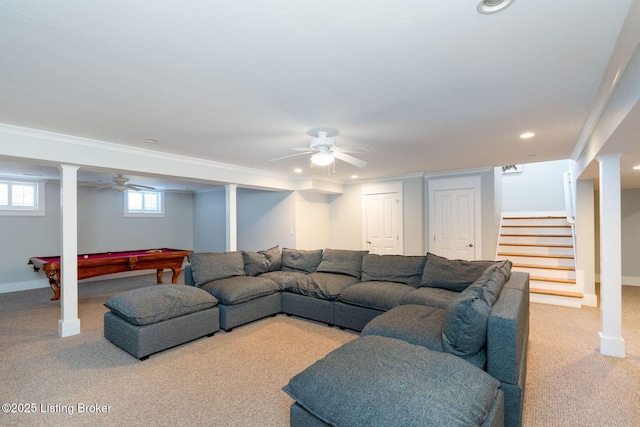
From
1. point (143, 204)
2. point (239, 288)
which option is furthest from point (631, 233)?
point (143, 204)

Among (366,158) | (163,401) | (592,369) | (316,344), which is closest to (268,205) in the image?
(366,158)

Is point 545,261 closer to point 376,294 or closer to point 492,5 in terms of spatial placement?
point 376,294

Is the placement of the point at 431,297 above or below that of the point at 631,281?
above

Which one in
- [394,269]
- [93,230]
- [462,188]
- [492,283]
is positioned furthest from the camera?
[93,230]

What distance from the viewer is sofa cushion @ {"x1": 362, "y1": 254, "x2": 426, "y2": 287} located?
402cm

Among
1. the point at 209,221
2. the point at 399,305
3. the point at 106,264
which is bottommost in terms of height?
the point at 399,305

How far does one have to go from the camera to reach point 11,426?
2074 millimetres

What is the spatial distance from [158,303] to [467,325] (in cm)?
294

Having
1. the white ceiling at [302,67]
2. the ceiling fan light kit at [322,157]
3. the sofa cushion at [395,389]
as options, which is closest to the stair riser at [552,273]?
the white ceiling at [302,67]

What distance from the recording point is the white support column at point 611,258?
305 cm

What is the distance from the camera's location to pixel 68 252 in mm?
3680

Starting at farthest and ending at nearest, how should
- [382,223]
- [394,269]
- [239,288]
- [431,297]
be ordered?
[382,223] < [394,269] < [239,288] < [431,297]

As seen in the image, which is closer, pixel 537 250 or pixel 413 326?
pixel 413 326

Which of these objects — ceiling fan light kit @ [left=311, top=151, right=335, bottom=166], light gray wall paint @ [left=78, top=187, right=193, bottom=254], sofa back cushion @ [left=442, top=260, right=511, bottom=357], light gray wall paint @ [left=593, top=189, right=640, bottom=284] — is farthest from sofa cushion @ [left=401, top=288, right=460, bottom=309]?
light gray wall paint @ [left=78, top=187, right=193, bottom=254]
